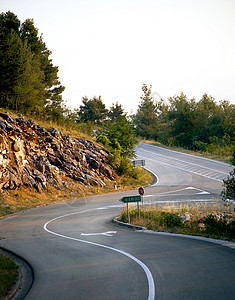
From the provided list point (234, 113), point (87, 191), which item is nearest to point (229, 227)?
point (87, 191)

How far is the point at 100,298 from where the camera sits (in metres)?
5.89

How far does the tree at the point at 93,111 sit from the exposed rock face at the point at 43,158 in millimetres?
53303

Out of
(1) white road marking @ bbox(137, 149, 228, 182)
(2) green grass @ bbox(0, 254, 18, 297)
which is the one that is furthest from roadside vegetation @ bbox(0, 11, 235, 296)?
(1) white road marking @ bbox(137, 149, 228, 182)

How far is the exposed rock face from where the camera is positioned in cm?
2500

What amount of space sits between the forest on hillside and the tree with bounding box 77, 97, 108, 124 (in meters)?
0.34

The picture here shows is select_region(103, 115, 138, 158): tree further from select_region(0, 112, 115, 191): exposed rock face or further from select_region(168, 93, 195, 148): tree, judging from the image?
select_region(168, 93, 195, 148): tree

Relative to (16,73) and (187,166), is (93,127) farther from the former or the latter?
(16,73)

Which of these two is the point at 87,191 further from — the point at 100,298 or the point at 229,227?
the point at 100,298

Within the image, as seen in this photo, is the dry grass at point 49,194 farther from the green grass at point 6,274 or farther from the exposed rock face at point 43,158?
the green grass at point 6,274

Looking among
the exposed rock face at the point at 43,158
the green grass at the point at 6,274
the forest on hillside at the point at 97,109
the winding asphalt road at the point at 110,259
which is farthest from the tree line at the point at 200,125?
the green grass at the point at 6,274

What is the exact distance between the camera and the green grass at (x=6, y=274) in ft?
22.8

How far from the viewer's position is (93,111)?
290 ft

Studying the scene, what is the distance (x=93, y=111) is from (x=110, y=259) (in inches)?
3194

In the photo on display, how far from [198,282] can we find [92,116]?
84.1 m
